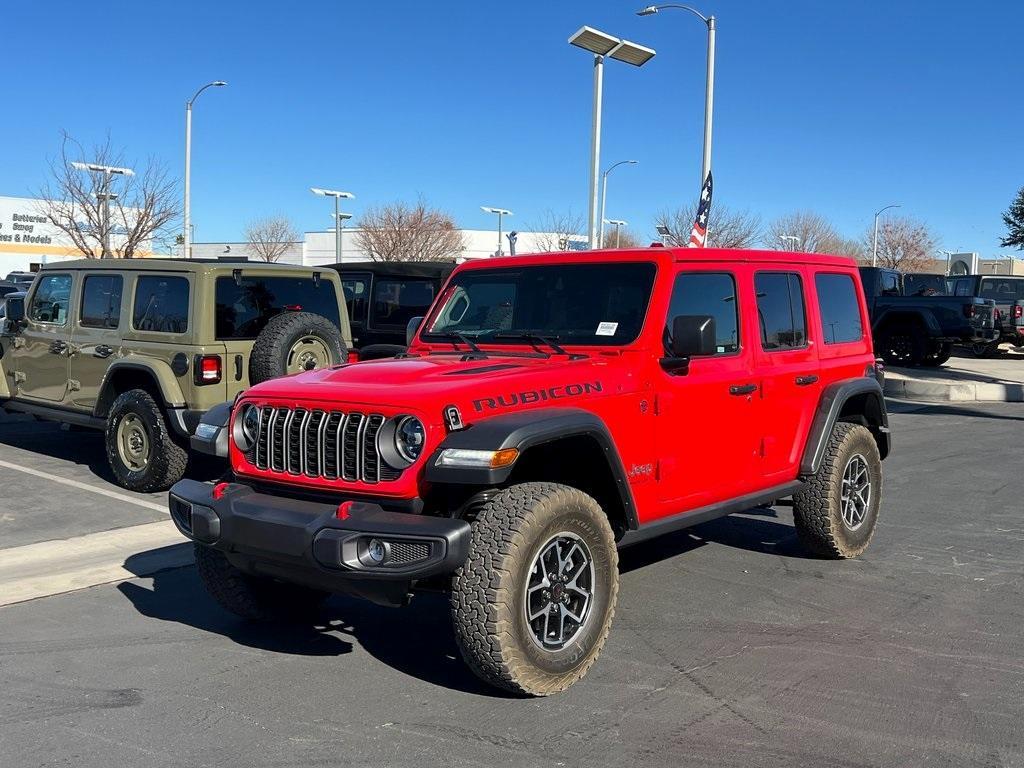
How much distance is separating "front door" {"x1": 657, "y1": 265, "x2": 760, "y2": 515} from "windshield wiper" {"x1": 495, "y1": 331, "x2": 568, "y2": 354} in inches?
21.7

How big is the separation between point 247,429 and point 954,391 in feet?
49.7

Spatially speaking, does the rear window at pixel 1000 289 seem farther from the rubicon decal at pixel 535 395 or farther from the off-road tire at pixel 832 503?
the rubicon decal at pixel 535 395

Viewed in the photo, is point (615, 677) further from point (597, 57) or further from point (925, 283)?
point (925, 283)

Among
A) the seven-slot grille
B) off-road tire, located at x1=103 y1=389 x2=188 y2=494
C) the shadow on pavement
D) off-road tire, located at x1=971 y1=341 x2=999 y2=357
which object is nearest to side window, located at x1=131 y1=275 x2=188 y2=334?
off-road tire, located at x1=103 y1=389 x2=188 y2=494

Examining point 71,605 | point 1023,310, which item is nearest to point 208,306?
point 71,605

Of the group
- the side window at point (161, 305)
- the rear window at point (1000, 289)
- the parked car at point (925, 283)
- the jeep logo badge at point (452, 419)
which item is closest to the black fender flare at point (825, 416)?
the jeep logo badge at point (452, 419)

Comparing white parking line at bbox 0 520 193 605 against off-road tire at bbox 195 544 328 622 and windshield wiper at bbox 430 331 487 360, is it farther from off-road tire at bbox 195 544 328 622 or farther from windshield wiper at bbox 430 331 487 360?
windshield wiper at bbox 430 331 487 360

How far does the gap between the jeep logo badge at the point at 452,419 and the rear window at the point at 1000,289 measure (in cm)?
2385

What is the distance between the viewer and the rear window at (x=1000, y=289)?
24.7m

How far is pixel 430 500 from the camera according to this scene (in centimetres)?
414

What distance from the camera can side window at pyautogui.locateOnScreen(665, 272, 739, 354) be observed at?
5129mm

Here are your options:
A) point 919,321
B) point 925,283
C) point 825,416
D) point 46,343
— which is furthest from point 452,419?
point 925,283

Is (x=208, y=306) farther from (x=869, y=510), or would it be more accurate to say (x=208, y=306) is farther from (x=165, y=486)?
(x=869, y=510)

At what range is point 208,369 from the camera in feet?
25.4
